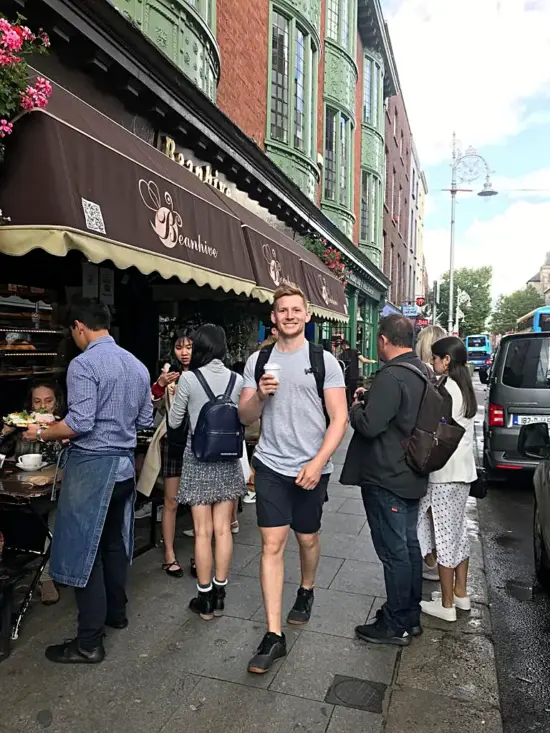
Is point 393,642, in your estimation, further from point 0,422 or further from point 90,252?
→ point 0,422

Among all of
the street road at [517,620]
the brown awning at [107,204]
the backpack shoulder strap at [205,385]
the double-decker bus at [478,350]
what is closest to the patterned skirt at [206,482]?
the backpack shoulder strap at [205,385]

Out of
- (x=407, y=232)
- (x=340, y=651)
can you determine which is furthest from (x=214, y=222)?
(x=407, y=232)

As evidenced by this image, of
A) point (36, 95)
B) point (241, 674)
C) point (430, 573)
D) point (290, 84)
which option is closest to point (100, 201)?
point (36, 95)

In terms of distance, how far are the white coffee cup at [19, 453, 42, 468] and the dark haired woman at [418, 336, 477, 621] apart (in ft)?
8.19

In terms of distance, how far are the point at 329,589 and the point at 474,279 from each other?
223ft

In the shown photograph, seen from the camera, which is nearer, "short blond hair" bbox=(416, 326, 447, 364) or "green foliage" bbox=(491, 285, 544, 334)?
"short blond hair" bbox=(416, 326, 447, 364)

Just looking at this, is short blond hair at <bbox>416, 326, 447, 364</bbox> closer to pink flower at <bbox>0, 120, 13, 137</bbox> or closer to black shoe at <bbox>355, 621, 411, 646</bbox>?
black shoe at <bbox>355, 621, 411, 646</bbox>

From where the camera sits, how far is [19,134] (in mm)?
3586

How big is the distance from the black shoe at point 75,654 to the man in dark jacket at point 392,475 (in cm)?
148

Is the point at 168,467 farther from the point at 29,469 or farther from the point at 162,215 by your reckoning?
the point at 162,215

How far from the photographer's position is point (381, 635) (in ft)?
11.7

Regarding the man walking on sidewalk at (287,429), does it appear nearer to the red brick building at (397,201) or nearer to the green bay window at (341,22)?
the green bay window at (341,22)

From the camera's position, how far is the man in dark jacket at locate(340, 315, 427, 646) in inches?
133

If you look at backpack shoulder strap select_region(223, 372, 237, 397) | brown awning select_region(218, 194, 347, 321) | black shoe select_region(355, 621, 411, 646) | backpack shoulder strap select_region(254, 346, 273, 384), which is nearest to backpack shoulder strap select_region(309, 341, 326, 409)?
backpack shoulder strap select_region(254, 346, 273, 384)
